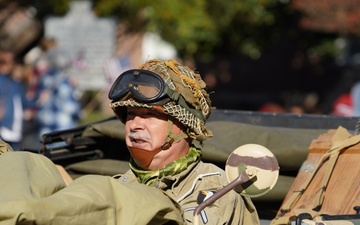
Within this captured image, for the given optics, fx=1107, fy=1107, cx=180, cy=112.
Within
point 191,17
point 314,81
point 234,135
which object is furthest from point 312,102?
point 234,135

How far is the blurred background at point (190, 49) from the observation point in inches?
630

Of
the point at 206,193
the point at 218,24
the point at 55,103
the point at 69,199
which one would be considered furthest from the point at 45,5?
the point at 69,199

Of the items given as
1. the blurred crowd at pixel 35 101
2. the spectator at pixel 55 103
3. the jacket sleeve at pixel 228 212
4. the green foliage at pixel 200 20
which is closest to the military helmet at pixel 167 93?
the jacket sleeve at pixel 228 212

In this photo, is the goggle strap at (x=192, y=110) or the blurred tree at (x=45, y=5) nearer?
the goggle strap at (x=192, y=110)

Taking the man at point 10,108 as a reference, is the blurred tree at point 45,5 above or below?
above

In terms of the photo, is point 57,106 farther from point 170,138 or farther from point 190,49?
point 190,49

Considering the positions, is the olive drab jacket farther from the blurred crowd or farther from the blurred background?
the blurred background

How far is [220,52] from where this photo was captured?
27.7 m

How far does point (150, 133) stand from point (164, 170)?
0.55 ft

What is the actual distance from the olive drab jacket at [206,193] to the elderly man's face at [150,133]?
0.31ft

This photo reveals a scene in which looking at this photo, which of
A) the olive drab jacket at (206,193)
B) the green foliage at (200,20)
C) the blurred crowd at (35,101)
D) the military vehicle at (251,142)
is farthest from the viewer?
the green foliage at (200,20)

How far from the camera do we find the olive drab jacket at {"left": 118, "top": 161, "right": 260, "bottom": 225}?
174 inches

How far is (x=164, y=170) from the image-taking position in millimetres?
4730

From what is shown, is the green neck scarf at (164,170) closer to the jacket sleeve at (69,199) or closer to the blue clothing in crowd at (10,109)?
the jacket sleeve at (69,199)
